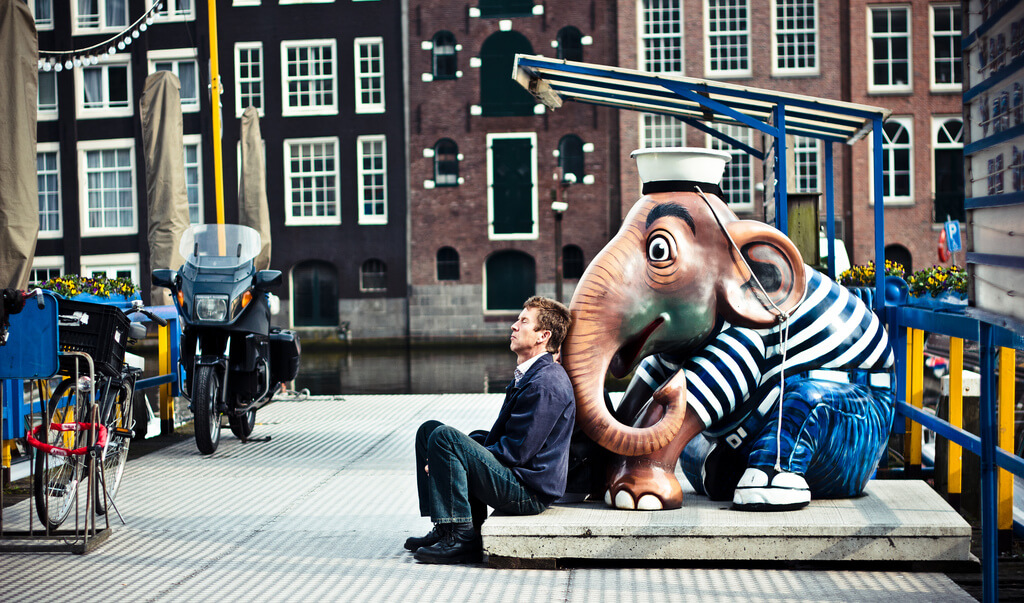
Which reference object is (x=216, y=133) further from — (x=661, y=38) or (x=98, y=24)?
(x=98, y=24)

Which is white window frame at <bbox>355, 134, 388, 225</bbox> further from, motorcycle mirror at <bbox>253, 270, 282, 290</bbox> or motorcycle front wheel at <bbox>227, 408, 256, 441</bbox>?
motorcycle mirror at <bbox>253, 270, 282, 290</bbox>

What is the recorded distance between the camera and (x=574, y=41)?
3203 centimetres

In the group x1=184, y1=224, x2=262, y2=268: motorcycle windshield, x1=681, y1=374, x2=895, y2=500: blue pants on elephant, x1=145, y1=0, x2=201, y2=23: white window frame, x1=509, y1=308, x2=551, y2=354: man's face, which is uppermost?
x1=145, y1=0, x2=201, y2=23: white window frame

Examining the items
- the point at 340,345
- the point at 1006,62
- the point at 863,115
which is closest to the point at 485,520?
the point at 1006,62

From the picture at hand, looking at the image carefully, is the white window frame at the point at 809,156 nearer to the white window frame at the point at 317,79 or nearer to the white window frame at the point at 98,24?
the white window frame at the point at 317,79

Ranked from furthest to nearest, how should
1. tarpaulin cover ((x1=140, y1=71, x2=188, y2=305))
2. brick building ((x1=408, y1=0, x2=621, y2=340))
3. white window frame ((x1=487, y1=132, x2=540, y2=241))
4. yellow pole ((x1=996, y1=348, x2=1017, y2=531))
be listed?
white window frame ((x1=487, y1=132, x2=540, y2=241)), brick building ((x1=408, y1=0, x2=621, y2=340)), tarpaulin cover ((x1=140, y1=71, x2=188, y2=305)), yellow pole ((x1=996, y1=348, x2=1017, y2=531))

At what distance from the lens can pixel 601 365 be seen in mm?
4582

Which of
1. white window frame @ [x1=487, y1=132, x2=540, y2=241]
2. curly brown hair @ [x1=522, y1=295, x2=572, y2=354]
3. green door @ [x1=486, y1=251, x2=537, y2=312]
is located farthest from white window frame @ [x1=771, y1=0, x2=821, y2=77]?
curly brown hair @ [x1=522, y1=295, x2=572, y2=354]

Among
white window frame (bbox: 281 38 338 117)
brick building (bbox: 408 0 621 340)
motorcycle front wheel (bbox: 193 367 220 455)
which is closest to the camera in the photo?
motorcycle front wheel (bbox: 193 367 220 455)

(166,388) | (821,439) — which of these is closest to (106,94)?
(166,388)

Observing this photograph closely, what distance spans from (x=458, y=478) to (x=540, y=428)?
384 mm

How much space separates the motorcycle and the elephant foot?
397 centimetres

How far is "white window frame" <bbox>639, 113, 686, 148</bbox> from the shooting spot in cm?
3130

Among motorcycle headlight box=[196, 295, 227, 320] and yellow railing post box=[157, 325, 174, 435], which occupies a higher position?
motorcycle headlight box=[196, 295, 227, 320]
